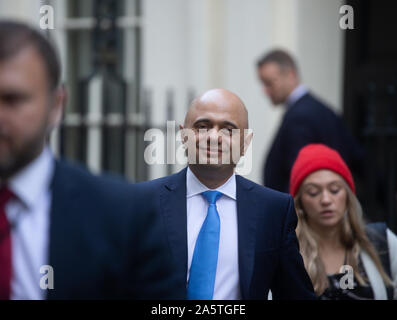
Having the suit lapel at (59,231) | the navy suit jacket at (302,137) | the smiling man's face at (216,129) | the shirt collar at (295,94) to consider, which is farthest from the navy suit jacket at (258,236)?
the shirt collar at (295,94)

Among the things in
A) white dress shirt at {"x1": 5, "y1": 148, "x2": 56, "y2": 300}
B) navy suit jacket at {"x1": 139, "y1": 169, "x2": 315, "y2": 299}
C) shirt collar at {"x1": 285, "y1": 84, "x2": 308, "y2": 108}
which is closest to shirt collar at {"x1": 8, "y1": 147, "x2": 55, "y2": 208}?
white dress shirt at {"x1": 5, "y1": 148, "x2": 56, "y2": 300}

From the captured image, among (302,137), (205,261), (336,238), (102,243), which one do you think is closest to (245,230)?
(205,261)

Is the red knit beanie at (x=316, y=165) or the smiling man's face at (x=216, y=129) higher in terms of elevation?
the smiling man's face at (x=216, y=129)

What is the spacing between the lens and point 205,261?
2020 mm

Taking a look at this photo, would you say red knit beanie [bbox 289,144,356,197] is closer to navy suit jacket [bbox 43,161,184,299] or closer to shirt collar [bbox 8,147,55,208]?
navy suit jacket [bbox 43,161,184,299]

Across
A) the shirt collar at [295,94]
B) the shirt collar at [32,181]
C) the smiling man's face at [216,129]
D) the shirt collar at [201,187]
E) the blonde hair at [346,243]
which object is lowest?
the blonde hair at [346,243]

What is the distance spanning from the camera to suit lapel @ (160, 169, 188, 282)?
81.0 inches

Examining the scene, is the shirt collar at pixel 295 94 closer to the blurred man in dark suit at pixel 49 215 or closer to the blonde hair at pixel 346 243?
the blonde hair at pixel 346 243

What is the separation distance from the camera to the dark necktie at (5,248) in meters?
1.43

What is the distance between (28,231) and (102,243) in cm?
17

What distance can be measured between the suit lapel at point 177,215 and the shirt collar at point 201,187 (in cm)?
2

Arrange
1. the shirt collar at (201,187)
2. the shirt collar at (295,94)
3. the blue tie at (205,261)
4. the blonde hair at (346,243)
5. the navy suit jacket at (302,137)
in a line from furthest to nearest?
the shirt collar at (295,94)
the navy suit jacket at (302,137)
the blonde hair at (346,243)
the shirt collar at (201,187)
the blue tie at (205,261)
